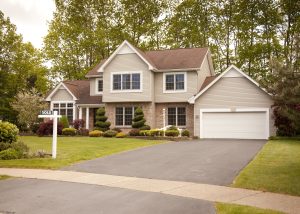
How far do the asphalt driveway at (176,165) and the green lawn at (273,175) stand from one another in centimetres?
42

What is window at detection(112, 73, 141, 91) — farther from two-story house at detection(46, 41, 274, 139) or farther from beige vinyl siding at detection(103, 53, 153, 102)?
beige vinyl siding at detection(103, 53, 153, 102)

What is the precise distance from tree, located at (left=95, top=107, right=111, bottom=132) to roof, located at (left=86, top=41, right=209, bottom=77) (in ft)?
13.9

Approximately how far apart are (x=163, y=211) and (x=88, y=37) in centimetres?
4134

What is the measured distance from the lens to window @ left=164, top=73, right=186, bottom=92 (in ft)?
103

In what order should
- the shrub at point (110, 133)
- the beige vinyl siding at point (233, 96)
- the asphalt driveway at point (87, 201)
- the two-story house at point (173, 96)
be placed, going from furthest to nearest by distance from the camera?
1. the shrub at point (110, 133)
2. the two-story house at point (173, 96)
3. the beige vinyl siding at point (233, 96)
4. the asphalt driveway at point (87, 201)

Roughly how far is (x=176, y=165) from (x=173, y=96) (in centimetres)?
1788

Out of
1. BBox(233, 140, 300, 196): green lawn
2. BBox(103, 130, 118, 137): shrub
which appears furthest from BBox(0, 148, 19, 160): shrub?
BBox(103, 130, 118, 137): shrub

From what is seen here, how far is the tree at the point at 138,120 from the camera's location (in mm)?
30803

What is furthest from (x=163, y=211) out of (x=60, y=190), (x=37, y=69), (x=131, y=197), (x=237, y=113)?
(x=37, y=69)

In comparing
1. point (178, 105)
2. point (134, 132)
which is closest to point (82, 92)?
point (134, 132)

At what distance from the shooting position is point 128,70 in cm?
3197

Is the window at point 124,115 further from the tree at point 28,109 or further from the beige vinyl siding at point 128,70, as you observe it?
the tree at point 28,109

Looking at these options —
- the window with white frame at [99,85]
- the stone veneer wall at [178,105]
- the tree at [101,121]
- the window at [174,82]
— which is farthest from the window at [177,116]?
the window with white frame at [99,85]

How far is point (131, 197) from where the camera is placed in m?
8.99
